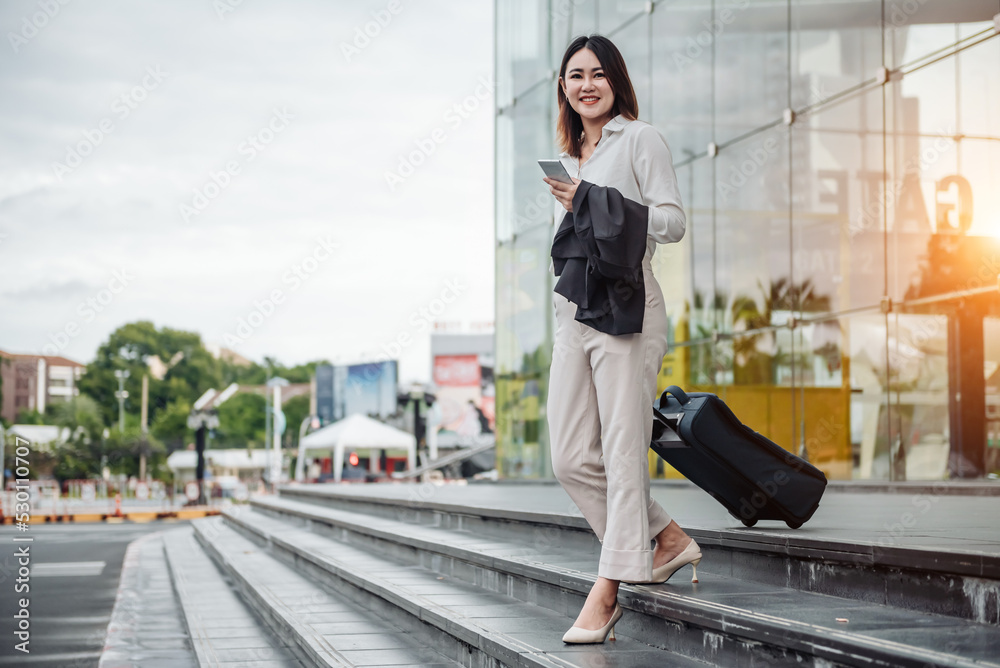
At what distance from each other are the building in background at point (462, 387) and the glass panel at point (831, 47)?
56.8 metres

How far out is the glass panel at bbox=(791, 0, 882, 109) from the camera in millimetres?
9180

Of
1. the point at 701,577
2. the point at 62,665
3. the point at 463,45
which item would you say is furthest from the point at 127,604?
the point at 463,45

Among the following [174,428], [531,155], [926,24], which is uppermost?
[531,155]

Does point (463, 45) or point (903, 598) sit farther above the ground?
point (463, 45)

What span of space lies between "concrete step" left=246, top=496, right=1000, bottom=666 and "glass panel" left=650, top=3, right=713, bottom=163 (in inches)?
305

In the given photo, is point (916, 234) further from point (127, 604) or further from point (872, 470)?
point (127, 604)

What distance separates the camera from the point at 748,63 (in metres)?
10.9

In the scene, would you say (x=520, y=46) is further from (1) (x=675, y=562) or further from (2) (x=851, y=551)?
(2) (x=851, y=551)

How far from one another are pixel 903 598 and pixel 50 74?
10.7m

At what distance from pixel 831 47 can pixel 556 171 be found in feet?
26.2

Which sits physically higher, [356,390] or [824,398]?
[824,398]

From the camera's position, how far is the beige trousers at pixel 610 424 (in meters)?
2.82

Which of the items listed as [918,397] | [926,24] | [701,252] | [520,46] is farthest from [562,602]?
[520,46]

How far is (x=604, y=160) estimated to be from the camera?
3.07 meters
